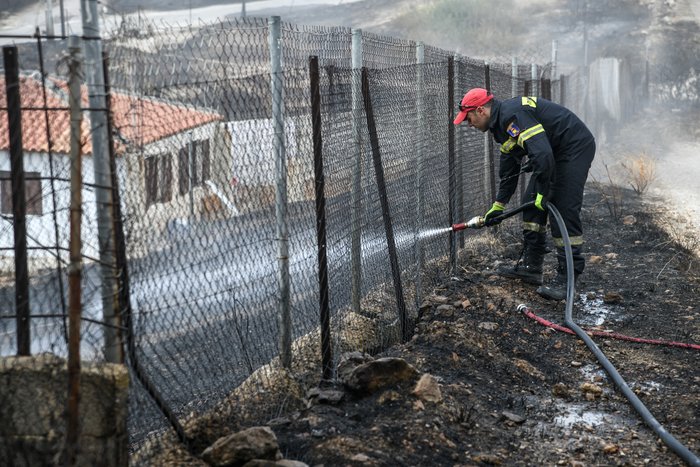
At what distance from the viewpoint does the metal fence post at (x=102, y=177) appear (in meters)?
2.90

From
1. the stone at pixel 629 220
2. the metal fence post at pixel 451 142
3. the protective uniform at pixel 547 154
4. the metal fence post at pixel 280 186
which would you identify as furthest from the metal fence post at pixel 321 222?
the stone at pixel 629 220

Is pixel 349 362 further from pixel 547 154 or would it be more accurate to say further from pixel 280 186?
pixel 547 154

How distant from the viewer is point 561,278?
23.9ft

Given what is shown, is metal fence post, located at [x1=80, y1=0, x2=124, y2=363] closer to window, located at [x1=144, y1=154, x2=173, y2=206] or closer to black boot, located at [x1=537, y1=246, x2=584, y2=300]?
window, located at [x1=144, y1=154, x2=173, y2=206]

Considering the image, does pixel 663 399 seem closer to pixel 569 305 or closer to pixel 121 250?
pixel 569 305

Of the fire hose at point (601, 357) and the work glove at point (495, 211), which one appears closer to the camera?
the fire hose at point (601, 357)

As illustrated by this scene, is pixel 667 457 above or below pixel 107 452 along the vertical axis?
below

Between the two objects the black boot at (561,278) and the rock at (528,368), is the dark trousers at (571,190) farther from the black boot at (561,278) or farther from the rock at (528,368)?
the rock at (528,368)

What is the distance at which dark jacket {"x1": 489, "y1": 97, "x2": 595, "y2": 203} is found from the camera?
6.56 meters

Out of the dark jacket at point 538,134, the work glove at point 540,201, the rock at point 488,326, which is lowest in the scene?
the rock at point 488,326

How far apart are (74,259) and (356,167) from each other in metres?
3.04

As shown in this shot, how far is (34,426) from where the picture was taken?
117 inches

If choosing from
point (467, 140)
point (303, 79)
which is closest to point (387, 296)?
point (303, 79)

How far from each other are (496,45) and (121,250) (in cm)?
4449
